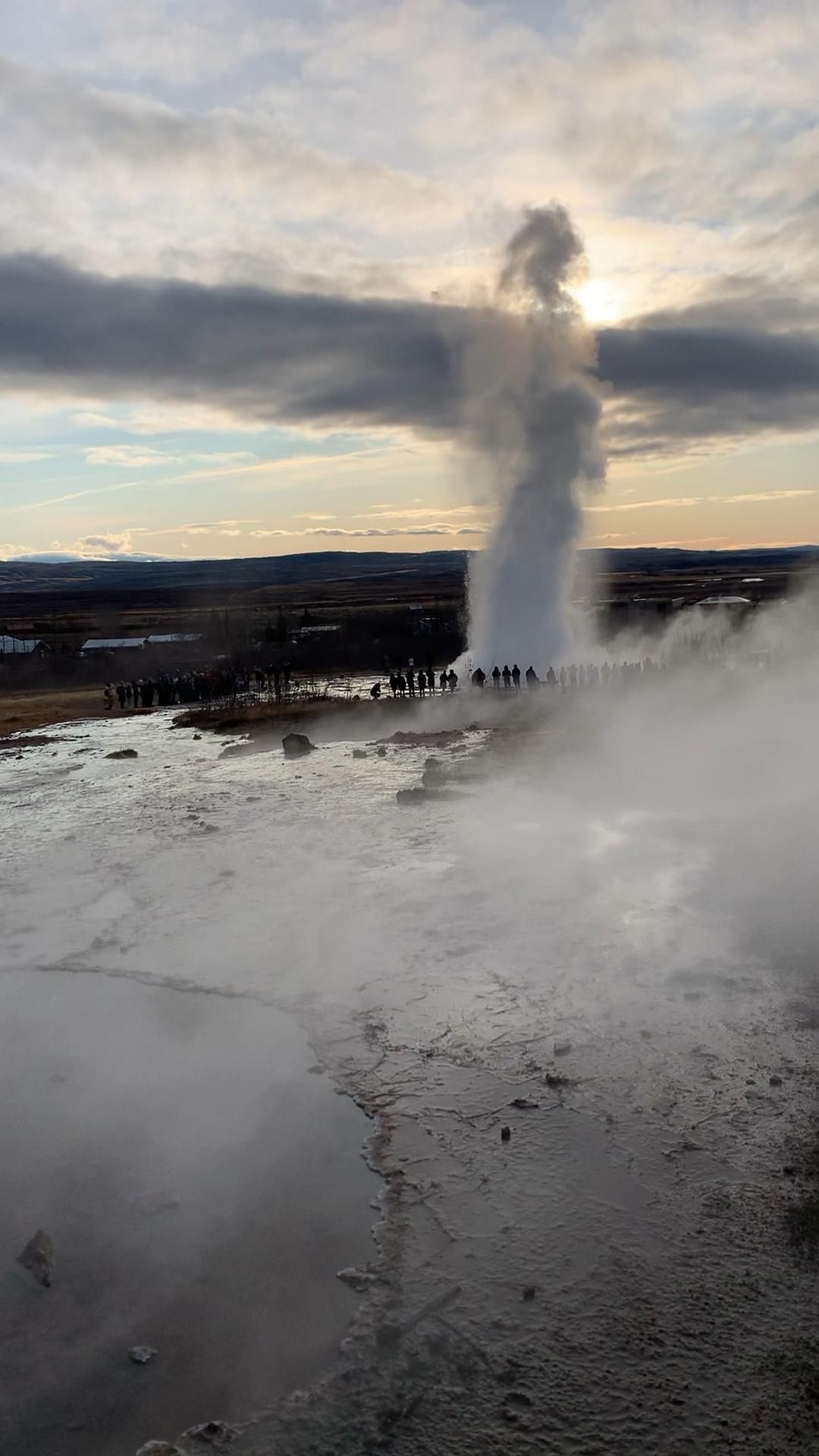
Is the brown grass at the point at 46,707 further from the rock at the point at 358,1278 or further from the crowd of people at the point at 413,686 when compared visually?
the rock at the point at 358,1278

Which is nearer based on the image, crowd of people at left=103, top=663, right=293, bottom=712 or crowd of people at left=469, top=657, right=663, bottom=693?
crowd of people at left=469, top=657, right=663, bottom=693

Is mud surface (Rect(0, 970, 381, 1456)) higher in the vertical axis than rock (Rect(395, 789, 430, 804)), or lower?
lower

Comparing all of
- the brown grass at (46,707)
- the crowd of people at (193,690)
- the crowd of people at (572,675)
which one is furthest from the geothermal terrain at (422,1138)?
the crowd of people at (193,690)

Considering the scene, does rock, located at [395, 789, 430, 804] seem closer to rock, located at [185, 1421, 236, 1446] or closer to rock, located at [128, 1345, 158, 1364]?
rock, located at [128, 1345, 158, 1364]

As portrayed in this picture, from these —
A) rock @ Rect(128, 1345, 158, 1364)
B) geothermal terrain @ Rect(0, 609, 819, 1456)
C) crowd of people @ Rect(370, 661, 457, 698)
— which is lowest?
rock @ Rect(128, 1345, 158, 1364)

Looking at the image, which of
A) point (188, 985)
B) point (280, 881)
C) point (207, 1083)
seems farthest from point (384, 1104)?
point (280, 881)

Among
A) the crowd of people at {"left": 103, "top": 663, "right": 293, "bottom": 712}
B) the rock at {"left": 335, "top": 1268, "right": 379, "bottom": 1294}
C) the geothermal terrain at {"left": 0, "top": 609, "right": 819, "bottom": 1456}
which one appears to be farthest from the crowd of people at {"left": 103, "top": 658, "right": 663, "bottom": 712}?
the rock at {"left": 335, "top": 1268, "right": 379, "bottom": 1294}
